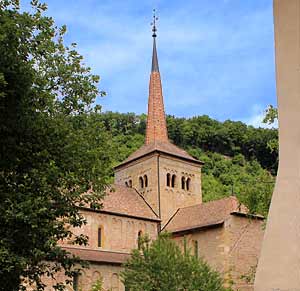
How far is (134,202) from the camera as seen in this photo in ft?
138

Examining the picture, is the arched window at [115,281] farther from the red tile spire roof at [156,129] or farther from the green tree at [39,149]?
the green tree at [39,149]

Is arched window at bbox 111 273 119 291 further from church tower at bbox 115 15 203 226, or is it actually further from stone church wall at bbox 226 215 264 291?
church tower at bbox 115 15 203 226

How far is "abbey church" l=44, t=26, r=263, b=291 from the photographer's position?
3506cm

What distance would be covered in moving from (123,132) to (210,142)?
69.8ft

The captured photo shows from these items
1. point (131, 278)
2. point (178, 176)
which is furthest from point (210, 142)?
point (131, 278)

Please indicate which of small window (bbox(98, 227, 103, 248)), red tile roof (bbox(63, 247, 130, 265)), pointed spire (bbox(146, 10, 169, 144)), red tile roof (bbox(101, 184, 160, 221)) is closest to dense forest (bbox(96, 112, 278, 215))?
pointed spire (bbox(146, 10, 169, 144))

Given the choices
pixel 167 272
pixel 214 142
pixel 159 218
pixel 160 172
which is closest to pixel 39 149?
pixel 167 272

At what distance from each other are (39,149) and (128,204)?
27131mm

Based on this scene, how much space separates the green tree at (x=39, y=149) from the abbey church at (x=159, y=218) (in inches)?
634

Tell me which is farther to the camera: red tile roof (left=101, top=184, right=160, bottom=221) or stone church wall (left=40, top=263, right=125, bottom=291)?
red tile roof (left=101, top=184, right=160, bottom=221)

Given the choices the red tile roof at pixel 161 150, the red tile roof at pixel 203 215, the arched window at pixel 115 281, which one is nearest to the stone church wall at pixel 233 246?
the red tile roof at pixel 203 215

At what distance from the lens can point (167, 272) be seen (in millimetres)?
25125

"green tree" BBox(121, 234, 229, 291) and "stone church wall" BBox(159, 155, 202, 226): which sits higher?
"stone church wall" BBox(159, 155, 202, 226)

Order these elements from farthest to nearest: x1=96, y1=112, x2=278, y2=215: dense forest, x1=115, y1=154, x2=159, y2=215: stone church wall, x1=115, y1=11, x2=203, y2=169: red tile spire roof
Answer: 1. x1=96, y1=112, x2=278, y2=215: dense forest
2. x1=115, y1=11, x2=203, y2=169: red tile spire roof
3. x1=115, y1=154, x2=159, y2=215: stone church wall
